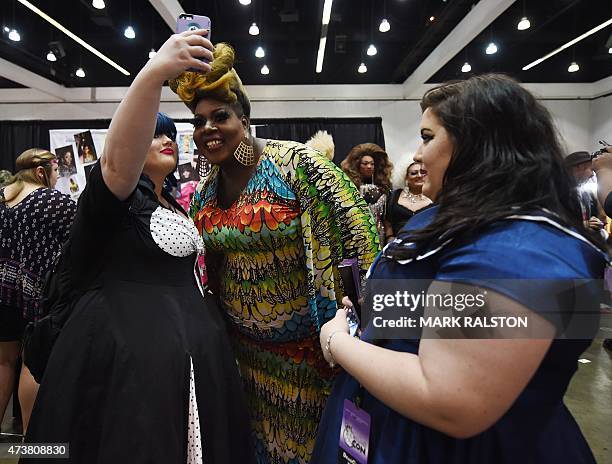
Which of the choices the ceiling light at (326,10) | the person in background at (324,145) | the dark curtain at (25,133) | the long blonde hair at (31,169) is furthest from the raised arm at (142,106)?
the dark curtain at (25,133)

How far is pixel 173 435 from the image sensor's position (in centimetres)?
99

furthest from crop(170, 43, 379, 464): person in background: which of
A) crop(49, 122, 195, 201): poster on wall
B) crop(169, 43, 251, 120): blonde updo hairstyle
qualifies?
crop(49, 122, 195, 201): poster on wall

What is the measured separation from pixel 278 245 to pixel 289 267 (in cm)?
8

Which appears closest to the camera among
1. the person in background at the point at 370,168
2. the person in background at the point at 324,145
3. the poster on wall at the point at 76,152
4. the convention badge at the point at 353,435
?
the convention badge at the point at 353,435

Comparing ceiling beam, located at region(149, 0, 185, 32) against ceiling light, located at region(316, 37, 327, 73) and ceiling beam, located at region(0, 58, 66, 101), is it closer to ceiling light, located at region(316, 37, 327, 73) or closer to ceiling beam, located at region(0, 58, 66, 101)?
ceiling light, located at region(316, 37, 327, 73)

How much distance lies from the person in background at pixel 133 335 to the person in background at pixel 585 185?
719 mm

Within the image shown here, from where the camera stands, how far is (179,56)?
2.82ft

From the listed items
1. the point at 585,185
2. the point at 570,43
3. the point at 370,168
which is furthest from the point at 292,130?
the point at 585,185

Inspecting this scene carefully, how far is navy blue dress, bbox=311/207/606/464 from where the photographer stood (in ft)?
1.95

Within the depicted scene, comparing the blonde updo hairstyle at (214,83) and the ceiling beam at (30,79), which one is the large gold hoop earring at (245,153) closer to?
the blonde updo hairstyle at (214,83)

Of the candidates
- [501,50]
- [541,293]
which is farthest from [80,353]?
[501,50]

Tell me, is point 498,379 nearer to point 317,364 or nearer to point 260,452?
point 317,364

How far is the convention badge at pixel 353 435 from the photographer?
2.54 feet

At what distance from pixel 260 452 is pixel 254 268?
2.07 feet
